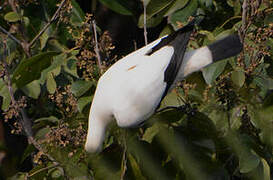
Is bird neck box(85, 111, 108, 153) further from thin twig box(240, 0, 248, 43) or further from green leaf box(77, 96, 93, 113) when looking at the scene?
thin twig box(240, 0, 248, 43)

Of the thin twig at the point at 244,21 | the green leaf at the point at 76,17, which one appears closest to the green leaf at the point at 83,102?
the green leaf at the point at 76,17

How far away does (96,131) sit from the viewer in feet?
7.94

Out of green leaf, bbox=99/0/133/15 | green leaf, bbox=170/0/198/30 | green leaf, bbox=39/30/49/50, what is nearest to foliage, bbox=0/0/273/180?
green leaf, bbox=170/0/198/30

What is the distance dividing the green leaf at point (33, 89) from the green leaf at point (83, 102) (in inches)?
8.2

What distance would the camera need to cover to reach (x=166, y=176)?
2254mm

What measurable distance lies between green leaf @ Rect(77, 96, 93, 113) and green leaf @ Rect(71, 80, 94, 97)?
2.4 inches

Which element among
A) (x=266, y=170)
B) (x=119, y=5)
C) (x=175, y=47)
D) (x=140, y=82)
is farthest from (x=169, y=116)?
→ (x=119, y=5)

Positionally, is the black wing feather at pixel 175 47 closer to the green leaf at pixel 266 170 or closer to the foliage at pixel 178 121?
the foliage at pixel 178 121

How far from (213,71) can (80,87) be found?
0.55 meters

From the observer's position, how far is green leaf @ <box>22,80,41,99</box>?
2.45 m

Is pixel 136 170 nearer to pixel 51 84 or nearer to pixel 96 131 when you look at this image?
pixel 96 131

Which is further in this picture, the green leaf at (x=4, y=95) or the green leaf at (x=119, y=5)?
the green leaf at (x=119, y=5)

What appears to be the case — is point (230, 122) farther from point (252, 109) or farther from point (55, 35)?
point (55, 35)

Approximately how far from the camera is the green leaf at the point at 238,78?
215 cm
